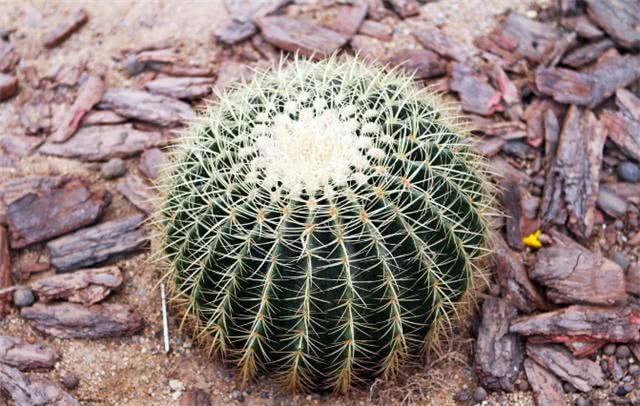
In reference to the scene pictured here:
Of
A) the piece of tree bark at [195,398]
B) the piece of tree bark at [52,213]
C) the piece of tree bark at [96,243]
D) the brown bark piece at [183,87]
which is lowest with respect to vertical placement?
the piece of tree bark at [195,398]

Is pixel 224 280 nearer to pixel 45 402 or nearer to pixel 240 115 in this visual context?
pixel 240 115

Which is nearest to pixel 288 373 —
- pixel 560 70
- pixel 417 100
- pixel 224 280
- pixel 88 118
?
pixel 224 280

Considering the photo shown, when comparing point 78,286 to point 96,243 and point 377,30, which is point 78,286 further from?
point 377,30

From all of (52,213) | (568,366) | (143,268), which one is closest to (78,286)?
(143,268)

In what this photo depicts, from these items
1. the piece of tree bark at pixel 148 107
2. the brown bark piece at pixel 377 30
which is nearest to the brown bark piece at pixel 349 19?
the brown bark piece at pixel 377 30

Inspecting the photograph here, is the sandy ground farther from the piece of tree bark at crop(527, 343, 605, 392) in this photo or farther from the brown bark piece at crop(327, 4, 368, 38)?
the brown bark piece at crop(327, 4, 368, 38)

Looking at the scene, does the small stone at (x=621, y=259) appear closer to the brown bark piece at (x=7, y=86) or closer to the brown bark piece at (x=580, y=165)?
the brown bark piece at (x=580, y=165)
